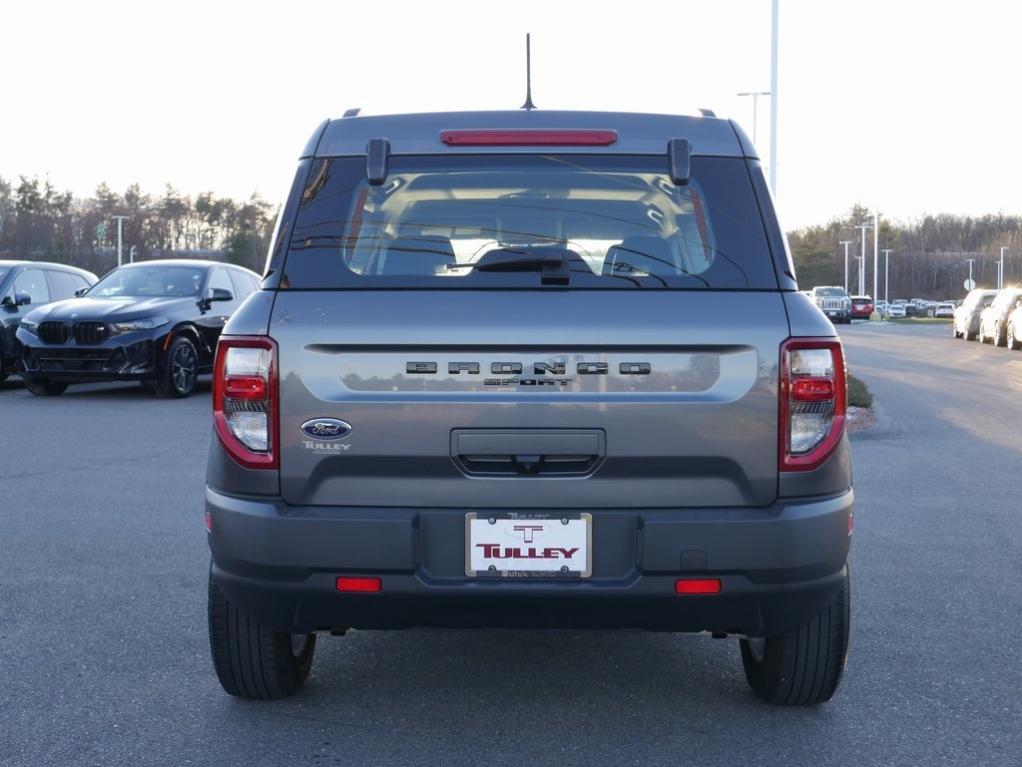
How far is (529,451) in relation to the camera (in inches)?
132

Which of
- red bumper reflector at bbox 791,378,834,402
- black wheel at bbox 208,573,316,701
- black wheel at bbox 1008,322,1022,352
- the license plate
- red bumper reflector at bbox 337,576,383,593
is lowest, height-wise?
black wheel at bbox 1008,322,1022,352

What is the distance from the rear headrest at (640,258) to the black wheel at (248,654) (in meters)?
1.56

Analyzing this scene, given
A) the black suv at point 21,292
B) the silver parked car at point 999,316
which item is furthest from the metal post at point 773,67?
the black suv at point 21,292

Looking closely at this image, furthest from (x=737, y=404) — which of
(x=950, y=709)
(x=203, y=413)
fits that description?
(x=203, y=413)

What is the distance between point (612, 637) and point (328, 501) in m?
1.97

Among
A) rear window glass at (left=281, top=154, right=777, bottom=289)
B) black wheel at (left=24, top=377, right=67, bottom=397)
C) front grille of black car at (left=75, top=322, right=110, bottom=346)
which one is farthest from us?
black wheel at (left=24, top=377, right=67, bottom=397)

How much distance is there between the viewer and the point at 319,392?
11.0 feet

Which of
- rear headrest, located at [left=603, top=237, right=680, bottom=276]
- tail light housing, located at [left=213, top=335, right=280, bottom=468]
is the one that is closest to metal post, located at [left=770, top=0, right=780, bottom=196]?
rear headrest, located at [left=603, top=237, right=680, bottom=276]

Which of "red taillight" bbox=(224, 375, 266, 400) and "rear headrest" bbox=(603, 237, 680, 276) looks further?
"rear headrest" bbox=(603, 237, 680, 276)

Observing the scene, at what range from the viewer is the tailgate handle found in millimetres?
3340

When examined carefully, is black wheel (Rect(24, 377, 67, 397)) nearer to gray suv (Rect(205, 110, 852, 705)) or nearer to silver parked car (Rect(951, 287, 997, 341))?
gray suv (Rect(205, 110, 852, 705))

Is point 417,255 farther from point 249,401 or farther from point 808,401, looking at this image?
point 808,401

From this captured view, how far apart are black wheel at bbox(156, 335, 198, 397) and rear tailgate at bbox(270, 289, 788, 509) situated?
12500 millimetres

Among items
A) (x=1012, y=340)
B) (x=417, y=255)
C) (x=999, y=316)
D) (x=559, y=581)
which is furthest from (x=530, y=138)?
(x=999, y=316)
